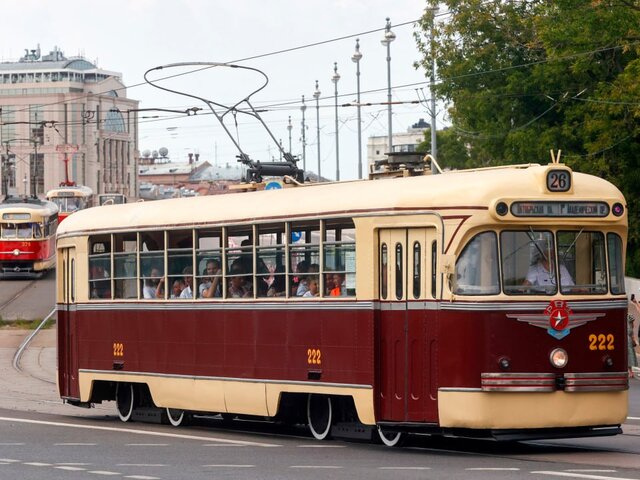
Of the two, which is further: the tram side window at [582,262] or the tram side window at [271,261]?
the tram side window at [271,261]

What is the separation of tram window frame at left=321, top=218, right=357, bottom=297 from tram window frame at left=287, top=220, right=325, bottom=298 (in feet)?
0.29

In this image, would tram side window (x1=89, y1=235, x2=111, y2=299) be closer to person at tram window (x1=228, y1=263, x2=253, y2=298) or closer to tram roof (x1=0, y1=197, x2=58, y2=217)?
person at tram window (x1=228, y1=263, x2=253, y2=298)

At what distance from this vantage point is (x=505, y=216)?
1650 cm

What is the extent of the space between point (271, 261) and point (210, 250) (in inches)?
52.4

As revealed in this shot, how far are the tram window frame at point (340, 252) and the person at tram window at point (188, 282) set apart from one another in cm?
283

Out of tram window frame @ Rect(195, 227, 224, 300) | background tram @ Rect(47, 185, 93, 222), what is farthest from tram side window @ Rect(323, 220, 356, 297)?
background tram @ Rect(47, 185, 93, 222)

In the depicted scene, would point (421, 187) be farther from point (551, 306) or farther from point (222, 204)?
point (222, 204)

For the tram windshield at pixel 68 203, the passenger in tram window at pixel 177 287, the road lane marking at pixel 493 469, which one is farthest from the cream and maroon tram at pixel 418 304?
the tram windshield at pixel 68 203

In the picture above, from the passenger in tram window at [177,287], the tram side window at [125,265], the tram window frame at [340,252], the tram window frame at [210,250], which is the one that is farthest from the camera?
the tram side window at [125,265]

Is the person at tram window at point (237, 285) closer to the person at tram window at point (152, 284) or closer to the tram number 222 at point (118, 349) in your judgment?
the person at tram window at point (152, 284)

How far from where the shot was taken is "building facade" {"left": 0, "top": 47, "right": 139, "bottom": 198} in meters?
161

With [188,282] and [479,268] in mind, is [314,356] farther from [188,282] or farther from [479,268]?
[188,282]

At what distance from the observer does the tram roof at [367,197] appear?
54.8 ft

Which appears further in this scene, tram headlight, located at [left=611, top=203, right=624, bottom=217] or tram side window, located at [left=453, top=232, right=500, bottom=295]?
tram headlight, located at [left=611, top=203, right=624, bottom=217]
